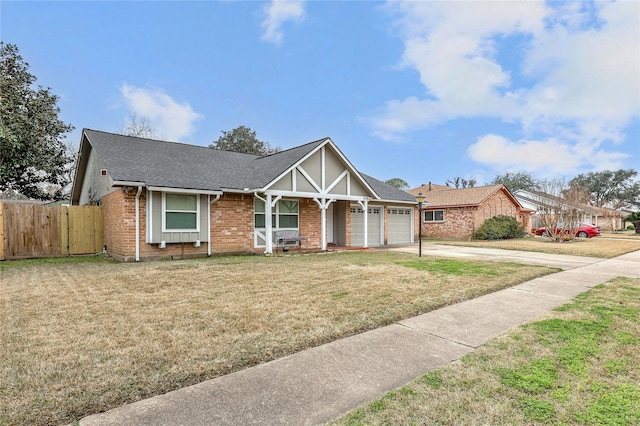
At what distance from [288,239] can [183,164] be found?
532 centimetres

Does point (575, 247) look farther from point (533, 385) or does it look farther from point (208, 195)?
point (533, 385)

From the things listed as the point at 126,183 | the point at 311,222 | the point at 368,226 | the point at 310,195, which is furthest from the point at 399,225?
the point at 126,183

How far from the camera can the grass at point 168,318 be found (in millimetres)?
2963

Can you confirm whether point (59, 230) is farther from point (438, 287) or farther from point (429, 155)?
point (429, 155)

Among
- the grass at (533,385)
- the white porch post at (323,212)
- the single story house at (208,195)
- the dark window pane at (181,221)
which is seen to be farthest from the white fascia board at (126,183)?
the grass at (533,385)

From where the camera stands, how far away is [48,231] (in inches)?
504

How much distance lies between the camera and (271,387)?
9.74 feet

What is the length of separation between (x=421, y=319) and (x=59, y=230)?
14.1m

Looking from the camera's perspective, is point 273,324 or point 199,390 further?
point 273,324

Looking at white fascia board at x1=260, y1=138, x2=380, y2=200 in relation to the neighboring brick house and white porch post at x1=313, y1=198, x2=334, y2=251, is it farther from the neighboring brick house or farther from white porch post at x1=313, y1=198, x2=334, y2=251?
the neighboring brick house

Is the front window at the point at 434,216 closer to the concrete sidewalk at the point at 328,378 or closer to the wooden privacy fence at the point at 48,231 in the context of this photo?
the concrete sidewalk at the point at 328,378

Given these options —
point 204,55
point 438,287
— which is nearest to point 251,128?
point 204,55

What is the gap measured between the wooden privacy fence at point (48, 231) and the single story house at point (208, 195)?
0.71m

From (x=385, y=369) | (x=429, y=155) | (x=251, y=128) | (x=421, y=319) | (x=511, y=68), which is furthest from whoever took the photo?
(x=251, y=128)
